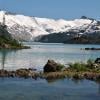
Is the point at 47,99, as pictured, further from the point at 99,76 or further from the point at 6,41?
the point at 6,41

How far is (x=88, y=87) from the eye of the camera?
4034cm

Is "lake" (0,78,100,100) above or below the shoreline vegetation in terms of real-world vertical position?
below

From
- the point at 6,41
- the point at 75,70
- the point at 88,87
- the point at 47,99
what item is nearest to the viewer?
the point at 47,99

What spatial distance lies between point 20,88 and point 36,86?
209 centimetres

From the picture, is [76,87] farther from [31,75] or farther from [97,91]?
[31,75]

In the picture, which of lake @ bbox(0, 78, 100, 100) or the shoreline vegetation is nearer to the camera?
lake @ bbox(0, 78, 100, 100)

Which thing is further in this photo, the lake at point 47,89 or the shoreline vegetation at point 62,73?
the shoreline vegetation at point 62,73

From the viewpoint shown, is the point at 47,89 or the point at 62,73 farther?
the point at 62,73

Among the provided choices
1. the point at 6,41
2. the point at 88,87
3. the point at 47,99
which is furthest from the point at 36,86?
the point at 6,41

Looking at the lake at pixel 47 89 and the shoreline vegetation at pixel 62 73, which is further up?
the shoreline vegetation at pixel 62 73

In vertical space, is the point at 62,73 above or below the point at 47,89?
above

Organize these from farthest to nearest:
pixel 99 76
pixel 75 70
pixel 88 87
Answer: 1. pixel 75 70
2. pixel 99 76
3. pixel 88 87

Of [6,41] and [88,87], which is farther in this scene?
[6,41]

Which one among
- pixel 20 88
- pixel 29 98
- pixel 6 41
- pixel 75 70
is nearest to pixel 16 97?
pixel 29 98
